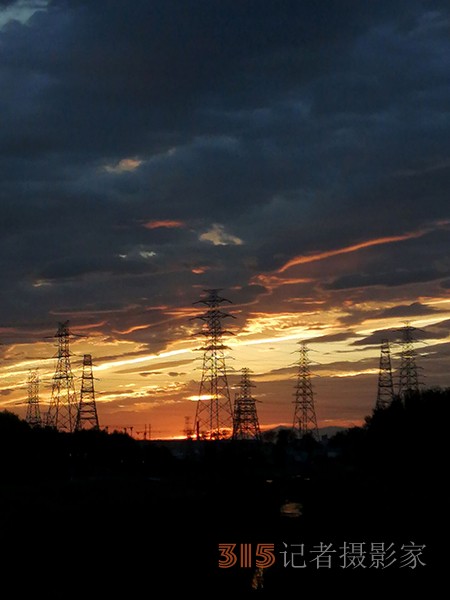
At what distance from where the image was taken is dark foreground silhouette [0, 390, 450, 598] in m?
32.7

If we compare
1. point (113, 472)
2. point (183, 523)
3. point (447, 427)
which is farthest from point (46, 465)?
point (183, 523)

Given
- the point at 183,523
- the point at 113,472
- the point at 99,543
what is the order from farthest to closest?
the point at 113,472
the point at 183,523
the point at 99,543

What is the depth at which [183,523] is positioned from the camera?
176 feet

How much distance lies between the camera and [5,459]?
107562 mm

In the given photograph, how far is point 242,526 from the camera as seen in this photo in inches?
2068

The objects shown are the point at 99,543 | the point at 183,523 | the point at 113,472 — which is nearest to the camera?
the point at 99,543

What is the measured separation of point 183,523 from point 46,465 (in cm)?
6682

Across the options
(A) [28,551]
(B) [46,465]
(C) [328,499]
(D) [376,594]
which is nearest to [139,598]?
(D) [376,594]

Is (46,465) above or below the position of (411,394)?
below

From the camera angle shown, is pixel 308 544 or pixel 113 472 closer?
pixel 308 544

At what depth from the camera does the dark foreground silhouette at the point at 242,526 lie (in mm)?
32656

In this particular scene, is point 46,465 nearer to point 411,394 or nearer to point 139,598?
point 411,394

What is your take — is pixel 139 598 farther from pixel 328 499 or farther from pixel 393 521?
pixel 328 499

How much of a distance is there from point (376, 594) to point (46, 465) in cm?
9321
